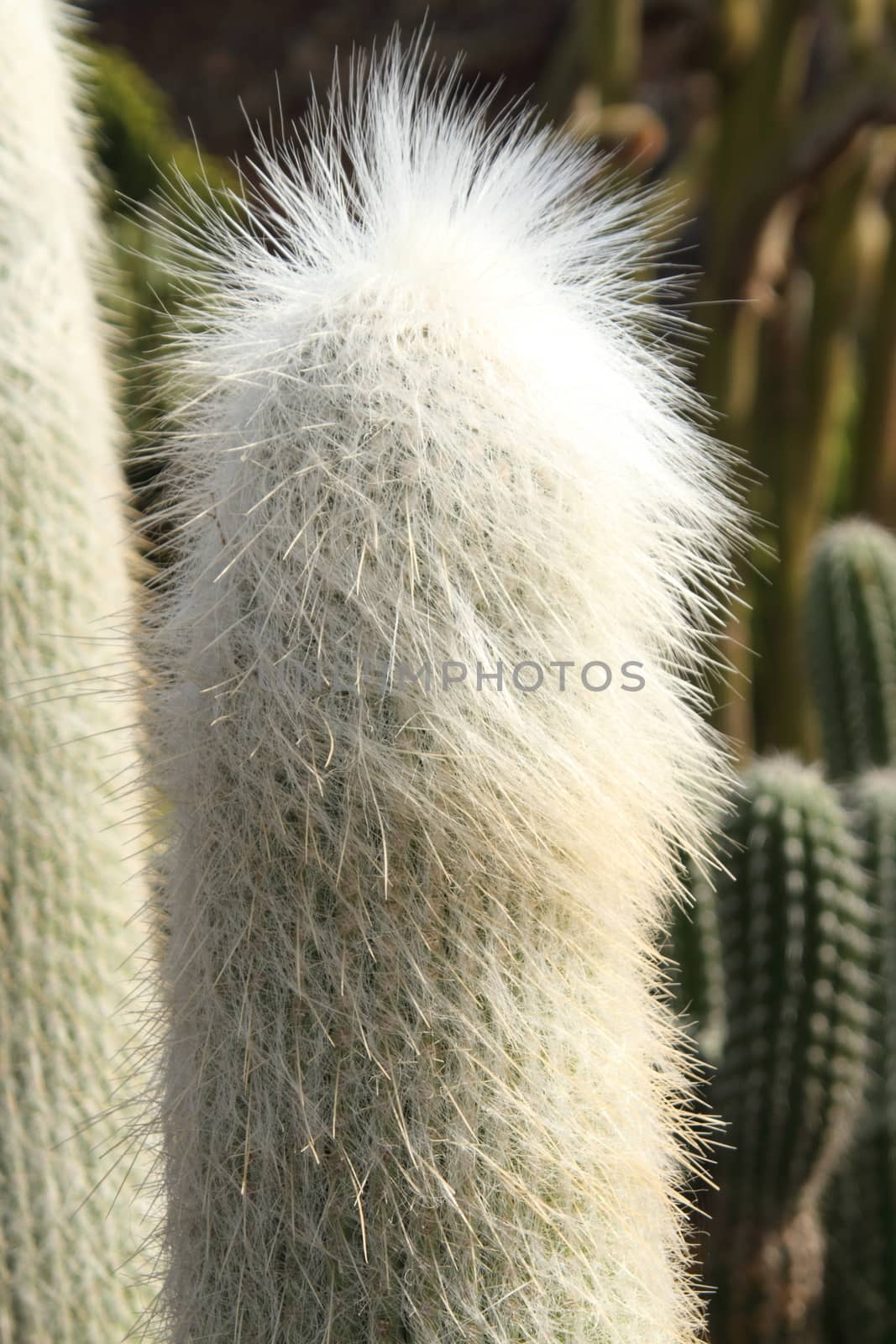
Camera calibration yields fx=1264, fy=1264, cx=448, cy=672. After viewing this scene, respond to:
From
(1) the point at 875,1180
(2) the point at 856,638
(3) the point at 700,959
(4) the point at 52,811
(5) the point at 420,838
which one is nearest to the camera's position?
(5) the point at 420,838

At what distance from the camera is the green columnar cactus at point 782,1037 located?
2.17 meters

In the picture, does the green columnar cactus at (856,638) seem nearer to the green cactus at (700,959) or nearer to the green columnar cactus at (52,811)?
the green cactus at (700,959)

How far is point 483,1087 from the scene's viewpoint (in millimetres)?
968

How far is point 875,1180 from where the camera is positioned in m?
2.51

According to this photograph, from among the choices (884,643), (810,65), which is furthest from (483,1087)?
(810,65)

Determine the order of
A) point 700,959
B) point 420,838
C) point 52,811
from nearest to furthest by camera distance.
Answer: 1. point 420,838
2. point 52,811
3. point 700,959

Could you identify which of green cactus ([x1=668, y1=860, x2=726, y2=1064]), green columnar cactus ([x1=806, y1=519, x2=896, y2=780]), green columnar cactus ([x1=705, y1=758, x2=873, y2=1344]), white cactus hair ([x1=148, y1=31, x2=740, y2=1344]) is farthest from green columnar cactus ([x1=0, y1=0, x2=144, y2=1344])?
green columnar cactus ([x1=806, y1=519, x2=896, y2=780])

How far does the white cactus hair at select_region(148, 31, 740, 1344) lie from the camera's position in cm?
95

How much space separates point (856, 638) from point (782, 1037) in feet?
3.36

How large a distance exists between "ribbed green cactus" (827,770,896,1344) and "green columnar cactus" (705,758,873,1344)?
0.49 ft

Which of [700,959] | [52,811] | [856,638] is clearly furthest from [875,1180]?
[52,811]

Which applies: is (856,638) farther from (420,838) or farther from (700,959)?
(420,838)

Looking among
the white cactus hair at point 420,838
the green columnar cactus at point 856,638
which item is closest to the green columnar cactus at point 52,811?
the white cactus hair at point 420,838

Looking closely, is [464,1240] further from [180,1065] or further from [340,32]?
[340,32]
